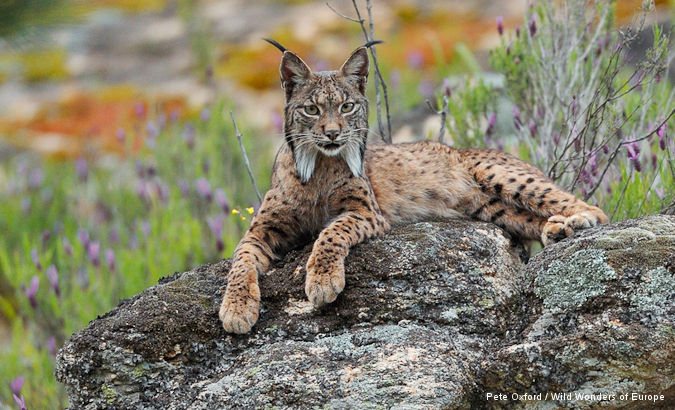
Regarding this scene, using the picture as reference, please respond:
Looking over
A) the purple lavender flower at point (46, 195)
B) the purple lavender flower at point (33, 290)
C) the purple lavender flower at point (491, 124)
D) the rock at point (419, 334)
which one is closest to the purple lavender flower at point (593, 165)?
the purple lavender flower at point (491, 124)

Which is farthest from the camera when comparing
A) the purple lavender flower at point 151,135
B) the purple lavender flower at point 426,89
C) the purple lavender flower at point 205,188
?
the purple lavender flower at point 426,89

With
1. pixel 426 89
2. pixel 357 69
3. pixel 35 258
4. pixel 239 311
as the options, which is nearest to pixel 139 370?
pixel 239 311

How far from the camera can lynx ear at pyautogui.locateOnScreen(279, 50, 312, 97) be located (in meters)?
4.53

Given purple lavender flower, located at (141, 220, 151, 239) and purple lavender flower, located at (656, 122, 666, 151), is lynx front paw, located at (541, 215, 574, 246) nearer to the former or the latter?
purple lavender flower, located at (656, 122, 666, 151)

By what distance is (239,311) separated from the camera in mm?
3713

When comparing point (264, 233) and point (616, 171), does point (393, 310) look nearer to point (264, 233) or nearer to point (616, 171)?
point (264, 233)

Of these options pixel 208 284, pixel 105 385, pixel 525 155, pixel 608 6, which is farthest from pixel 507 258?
pixel 608 6

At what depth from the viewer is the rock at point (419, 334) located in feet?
10.2

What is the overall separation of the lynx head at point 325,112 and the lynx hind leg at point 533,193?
81 cm

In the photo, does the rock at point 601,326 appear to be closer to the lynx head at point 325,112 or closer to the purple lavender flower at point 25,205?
the lynx head at point 325,112

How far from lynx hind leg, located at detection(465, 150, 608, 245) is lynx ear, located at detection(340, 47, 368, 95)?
0.91 meters

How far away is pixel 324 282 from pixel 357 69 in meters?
1.44

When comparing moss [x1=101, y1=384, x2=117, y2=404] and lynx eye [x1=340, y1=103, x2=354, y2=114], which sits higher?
lynx eye [x1=340, y1=103, x2=354, y2=114]

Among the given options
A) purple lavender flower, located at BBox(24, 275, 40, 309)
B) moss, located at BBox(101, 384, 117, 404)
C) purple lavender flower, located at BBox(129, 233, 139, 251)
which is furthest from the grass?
moss, located at BBox(101, 384, 117, 404)
